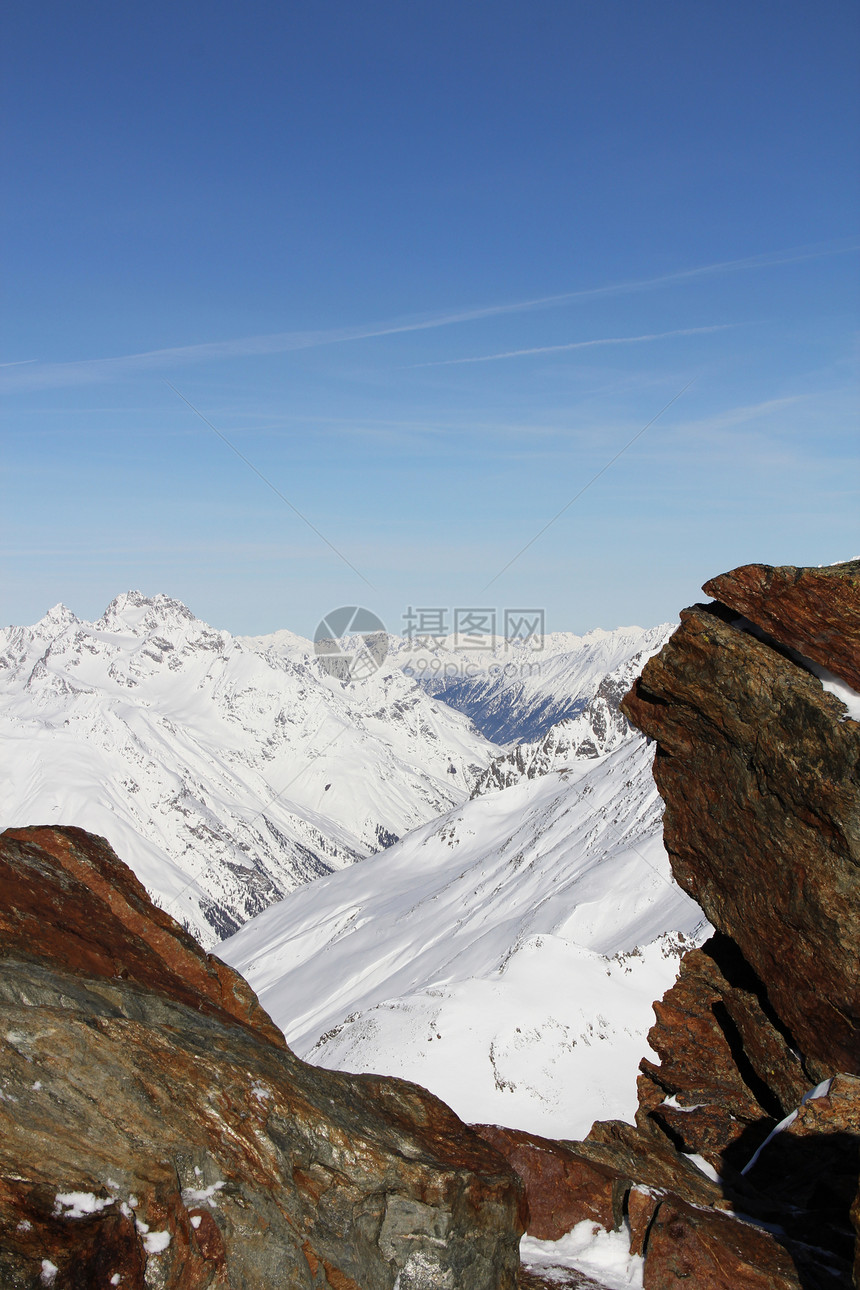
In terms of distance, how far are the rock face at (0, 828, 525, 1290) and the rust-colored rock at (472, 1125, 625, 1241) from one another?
241cm

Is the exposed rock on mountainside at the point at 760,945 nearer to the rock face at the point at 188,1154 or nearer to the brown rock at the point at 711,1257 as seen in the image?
the brown rock at the point at 711,1257

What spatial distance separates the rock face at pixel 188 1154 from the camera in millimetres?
8648

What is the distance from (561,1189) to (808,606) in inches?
410

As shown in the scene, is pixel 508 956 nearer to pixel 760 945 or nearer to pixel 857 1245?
pixel 760 945

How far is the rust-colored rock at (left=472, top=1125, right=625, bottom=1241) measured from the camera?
14.0 meters

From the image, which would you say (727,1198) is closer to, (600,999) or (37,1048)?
(37,1048)

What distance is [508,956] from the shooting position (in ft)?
240

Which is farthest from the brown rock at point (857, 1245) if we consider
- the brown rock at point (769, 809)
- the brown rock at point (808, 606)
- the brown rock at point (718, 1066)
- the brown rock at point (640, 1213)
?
the brown rock at point (718, 1066)

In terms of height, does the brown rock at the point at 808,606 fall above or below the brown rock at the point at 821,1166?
above

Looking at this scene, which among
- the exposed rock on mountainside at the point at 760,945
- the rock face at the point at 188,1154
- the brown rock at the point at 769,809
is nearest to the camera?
the rock face at the point at 188,1154

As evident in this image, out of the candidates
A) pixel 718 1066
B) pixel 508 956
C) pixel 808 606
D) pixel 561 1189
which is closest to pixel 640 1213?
pixel 561 1189

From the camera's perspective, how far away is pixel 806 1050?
1727 centimetres

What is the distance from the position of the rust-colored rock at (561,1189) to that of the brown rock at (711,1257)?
1.09 metres

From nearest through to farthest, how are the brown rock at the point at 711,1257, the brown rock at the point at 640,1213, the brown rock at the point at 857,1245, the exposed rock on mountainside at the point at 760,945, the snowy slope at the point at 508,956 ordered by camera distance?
the brown rock at the point at 857,1245 → the brown rock at the point at 711,1257 → the brown rock at the point at 640,1213 → the exposed rock on mountainside at the point at 760,945 → the snowy slope at the point at 508,956
